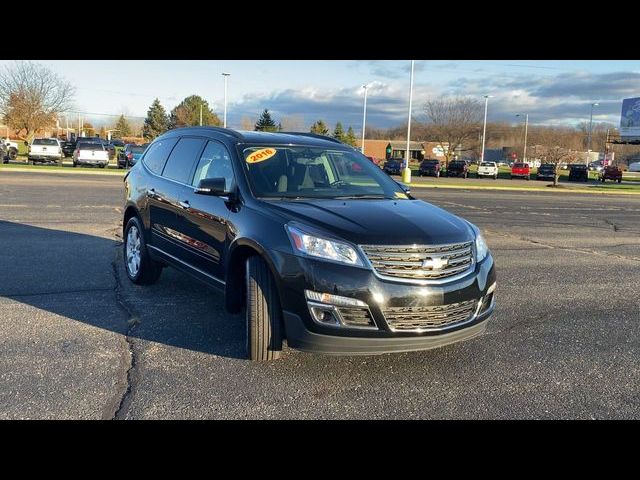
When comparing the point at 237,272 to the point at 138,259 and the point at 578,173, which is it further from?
the point at 578,173

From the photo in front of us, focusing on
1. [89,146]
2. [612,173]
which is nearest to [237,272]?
[89,146]

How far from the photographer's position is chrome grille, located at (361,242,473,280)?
3777mm

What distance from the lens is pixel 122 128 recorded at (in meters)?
119

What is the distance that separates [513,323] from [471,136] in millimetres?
71759

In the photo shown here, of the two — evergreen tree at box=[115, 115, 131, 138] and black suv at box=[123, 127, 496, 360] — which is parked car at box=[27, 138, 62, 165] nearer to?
black suv at box=[123, 127, 496, 360]

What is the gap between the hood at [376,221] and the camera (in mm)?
3855

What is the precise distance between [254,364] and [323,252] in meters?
1.06

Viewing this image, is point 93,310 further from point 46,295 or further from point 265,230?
point 265,230

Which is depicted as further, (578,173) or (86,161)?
(578,173)

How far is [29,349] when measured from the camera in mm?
4406

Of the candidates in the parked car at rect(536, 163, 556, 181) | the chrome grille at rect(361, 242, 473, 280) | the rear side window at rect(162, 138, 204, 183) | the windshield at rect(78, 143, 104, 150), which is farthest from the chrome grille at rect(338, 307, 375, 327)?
the parked car at rect(536, 163, 556, 181)

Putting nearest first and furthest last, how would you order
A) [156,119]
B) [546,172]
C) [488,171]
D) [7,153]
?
[7,153] < [546,172] < [488,171] < [156,119]

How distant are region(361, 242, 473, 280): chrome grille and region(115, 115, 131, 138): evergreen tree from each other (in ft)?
405
